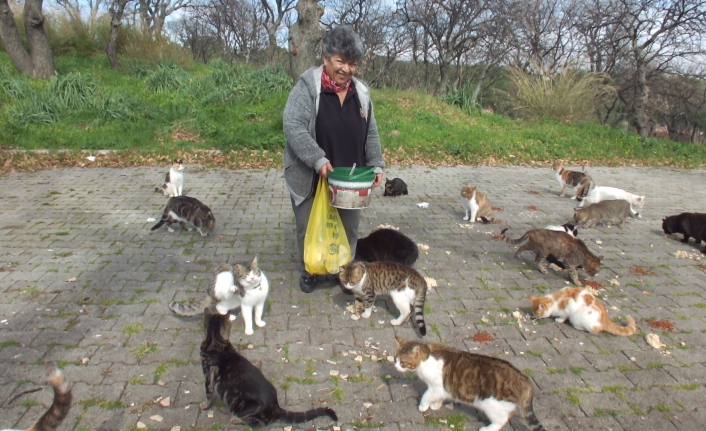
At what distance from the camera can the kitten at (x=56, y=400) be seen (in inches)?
77.9

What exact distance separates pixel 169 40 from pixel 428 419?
→ 63.0 ft

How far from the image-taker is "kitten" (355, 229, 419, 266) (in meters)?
4.86

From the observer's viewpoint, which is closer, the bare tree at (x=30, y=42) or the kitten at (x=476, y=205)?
the kitten at (x=476, y=205)

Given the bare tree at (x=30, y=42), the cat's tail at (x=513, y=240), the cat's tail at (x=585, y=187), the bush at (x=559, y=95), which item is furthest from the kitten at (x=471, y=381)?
the bush at (x=559, y=95)

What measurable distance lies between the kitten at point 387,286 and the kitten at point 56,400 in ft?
7.47

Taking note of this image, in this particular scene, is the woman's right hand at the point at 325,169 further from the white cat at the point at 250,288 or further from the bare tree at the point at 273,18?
the bare tree at the point at 273,18

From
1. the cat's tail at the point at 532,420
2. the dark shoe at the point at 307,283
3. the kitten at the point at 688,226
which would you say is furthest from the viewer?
the kitten at the point at 688,226

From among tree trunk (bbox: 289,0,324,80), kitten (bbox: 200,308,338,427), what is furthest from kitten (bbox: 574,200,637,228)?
tree trunk (bbox: 289,0,324,80)

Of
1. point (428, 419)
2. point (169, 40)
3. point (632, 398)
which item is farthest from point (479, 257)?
point (169, 40)

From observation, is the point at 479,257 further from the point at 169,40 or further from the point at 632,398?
the point at 169,40

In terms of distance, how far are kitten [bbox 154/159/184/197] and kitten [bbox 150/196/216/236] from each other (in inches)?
60.4

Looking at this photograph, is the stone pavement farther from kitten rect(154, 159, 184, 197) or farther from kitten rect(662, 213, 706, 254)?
kitten rect(154, 159, 184, 197)

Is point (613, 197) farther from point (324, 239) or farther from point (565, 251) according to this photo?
point (324, 239)

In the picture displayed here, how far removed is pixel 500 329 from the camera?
394cm
